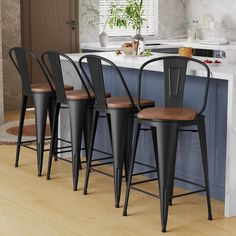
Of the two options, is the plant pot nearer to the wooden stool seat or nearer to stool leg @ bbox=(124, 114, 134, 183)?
the wooden stool seat

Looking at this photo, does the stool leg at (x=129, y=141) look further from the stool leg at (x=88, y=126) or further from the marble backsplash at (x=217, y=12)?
the marble backsplash at (x=217, y=12)

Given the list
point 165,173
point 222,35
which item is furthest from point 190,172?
point 222,35

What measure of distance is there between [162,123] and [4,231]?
1174 mm

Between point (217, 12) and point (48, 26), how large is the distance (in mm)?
2266

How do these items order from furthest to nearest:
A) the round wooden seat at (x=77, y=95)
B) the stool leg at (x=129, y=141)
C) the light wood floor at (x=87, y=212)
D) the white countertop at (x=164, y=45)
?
1. the white countertop at (x=164, y=45)
2. the round wooden seat at (x=77, y=95)
3. the stool leg at (x=129, y=141)
4. the light wood floor at (x=87, y=212)

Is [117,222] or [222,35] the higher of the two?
[222,35]

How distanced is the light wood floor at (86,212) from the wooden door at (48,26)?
3670 millimetres

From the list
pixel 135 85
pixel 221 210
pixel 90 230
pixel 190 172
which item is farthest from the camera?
pixel 135 85

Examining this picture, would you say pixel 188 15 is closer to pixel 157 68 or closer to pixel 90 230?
pixel 157 68

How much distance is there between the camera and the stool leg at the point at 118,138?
463 cm

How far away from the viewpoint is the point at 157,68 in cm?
477

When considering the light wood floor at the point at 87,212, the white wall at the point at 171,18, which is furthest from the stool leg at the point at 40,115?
the white wall at the point at 171,18

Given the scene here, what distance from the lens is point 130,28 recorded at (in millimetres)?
9461

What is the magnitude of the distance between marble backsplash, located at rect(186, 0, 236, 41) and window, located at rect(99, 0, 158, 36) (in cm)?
53
